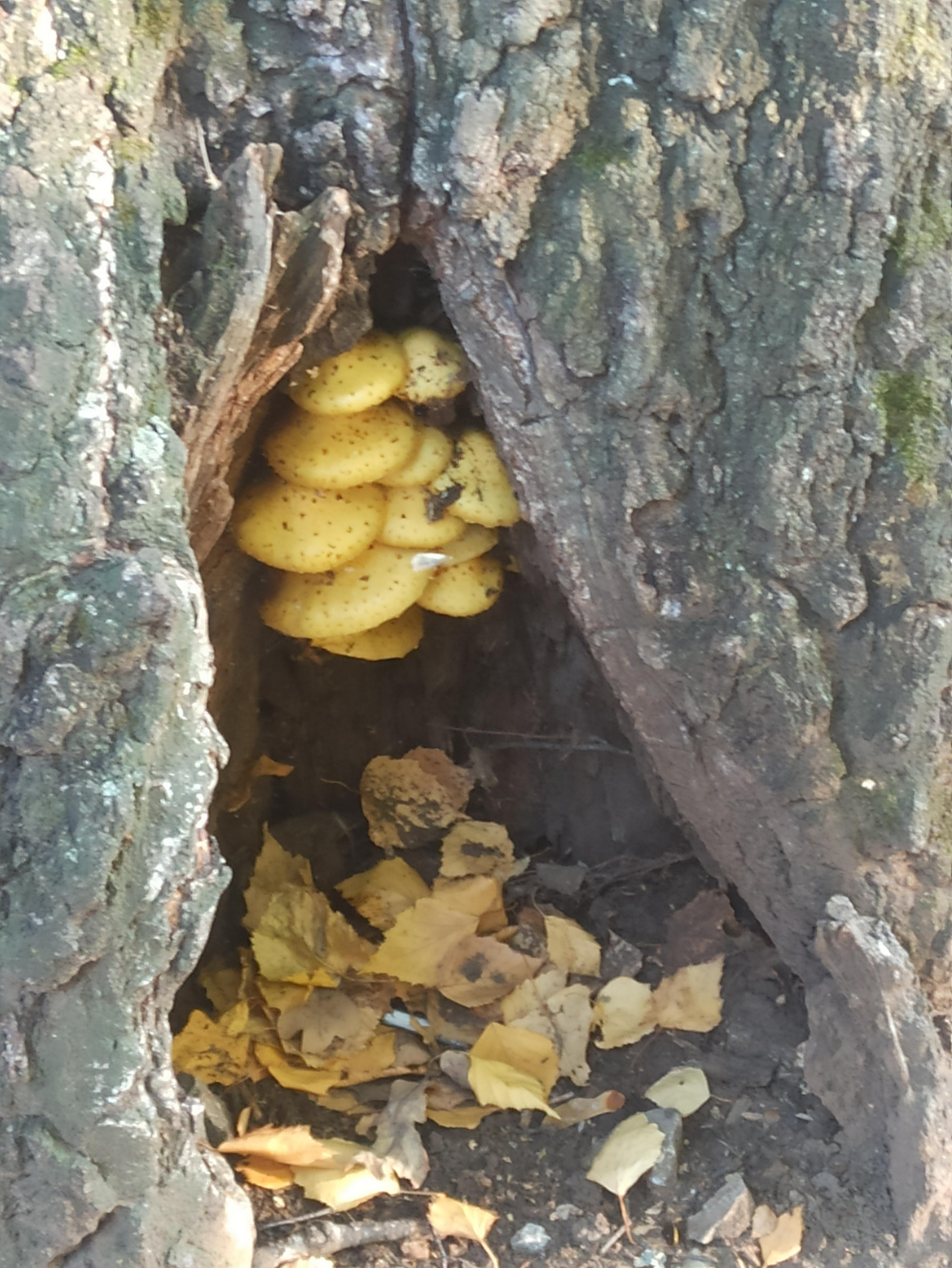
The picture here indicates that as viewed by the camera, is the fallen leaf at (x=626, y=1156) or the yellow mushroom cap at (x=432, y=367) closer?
the fallen leaf at (x=626, y=1156)

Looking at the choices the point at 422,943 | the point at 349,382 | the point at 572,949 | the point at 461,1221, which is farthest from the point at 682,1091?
the point at 349,382

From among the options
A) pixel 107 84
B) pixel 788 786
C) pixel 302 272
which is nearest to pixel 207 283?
pixel 302 272

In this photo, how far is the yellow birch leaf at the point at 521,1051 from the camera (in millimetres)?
2430

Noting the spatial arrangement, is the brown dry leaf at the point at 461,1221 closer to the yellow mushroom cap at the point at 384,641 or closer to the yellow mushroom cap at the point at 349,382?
the yellow mushroom cap at the point at 384,641

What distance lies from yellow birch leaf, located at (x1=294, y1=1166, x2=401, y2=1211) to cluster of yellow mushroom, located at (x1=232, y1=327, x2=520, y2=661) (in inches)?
45.8

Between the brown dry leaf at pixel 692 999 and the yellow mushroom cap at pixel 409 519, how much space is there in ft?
4.21

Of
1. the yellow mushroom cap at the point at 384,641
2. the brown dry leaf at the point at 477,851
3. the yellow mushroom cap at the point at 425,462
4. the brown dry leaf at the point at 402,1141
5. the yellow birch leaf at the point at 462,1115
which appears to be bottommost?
the yellow birch leaf at the point at 462,1115

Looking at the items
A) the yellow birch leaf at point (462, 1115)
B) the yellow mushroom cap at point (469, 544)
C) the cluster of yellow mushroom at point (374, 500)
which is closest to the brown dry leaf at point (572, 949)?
the yellow birch leaf at point (462, 1115)

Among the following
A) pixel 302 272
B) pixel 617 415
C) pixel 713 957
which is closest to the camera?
pixel 302 272

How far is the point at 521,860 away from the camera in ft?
10.5

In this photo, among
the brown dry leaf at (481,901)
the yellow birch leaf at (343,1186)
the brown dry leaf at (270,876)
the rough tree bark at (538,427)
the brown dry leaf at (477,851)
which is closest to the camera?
the rough tree bark at (538,427)

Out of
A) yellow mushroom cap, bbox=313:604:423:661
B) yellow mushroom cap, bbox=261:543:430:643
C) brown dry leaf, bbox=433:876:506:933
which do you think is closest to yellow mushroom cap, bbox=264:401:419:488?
yellow mushroom cap, bbox=261:543:430:643

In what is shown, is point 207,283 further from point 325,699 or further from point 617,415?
point 325,699

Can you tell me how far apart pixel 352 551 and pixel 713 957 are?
141 cm
